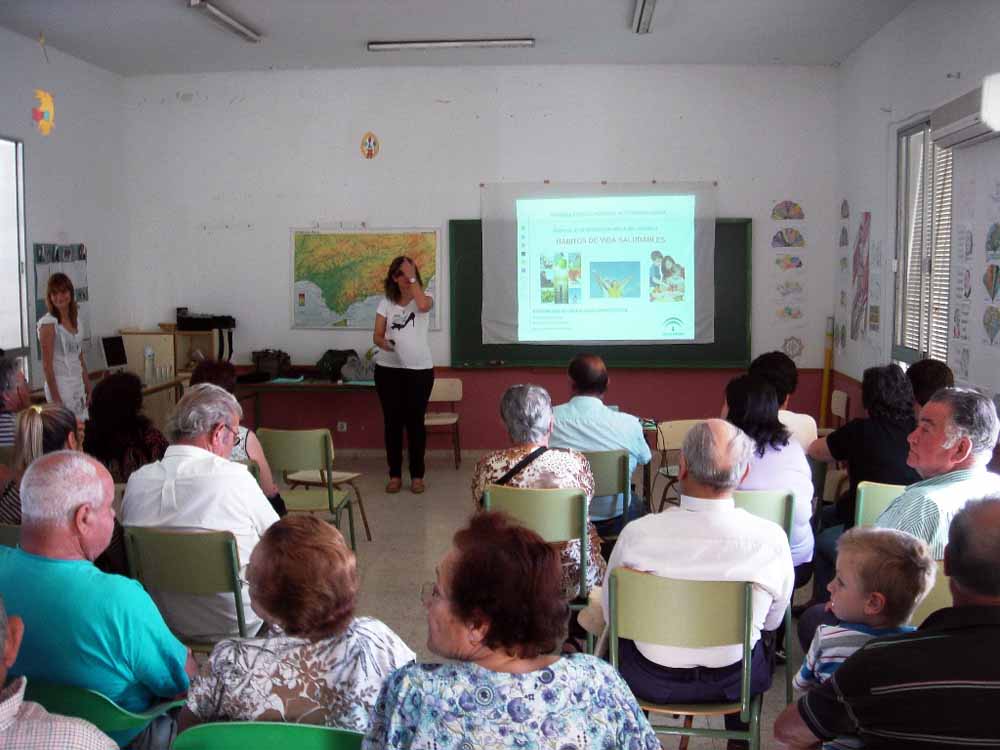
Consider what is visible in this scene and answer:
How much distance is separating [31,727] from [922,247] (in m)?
5.45

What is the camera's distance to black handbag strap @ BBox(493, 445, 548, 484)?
3439 millimetres

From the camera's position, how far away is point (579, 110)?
24.4 ft

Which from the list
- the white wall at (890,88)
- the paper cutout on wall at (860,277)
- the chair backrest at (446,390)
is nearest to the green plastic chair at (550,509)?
the white wall at (890,88)

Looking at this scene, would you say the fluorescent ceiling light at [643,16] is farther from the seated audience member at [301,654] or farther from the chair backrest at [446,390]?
the seated audience member at [301,654]

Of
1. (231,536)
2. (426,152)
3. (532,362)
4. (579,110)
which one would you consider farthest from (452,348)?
(231,536)

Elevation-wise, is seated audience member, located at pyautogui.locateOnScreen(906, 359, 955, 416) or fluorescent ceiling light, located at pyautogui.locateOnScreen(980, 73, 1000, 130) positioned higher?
fluorescent ceiling light, located at pyautogui.locateOnScreen(980, 73, 1000, 130)

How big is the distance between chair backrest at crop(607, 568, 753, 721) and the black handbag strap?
1.15 m

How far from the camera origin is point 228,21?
5.86 meters

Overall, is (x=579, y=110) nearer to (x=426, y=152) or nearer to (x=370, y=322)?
(x=426, y=152)

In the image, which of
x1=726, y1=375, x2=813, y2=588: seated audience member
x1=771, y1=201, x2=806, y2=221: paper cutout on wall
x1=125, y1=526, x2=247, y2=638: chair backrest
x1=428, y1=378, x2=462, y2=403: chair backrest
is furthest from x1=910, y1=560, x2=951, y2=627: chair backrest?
x1=771, y1=201, x2=806, y2=221: paper cutout on wall

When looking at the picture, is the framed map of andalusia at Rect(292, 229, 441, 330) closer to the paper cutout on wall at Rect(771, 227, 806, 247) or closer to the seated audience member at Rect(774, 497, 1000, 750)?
the paper cutout on wall at Rect(771, 227, 806, 247)

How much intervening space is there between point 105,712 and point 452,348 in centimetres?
580

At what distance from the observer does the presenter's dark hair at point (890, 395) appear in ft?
11.9

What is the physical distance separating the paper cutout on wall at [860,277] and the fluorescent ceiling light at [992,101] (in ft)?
7.35
